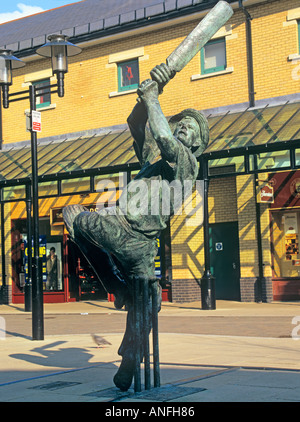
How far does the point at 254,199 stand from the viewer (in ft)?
62.4

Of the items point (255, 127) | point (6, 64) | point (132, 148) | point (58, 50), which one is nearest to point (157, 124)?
point (58, 50)

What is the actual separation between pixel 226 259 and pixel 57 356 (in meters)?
11.7

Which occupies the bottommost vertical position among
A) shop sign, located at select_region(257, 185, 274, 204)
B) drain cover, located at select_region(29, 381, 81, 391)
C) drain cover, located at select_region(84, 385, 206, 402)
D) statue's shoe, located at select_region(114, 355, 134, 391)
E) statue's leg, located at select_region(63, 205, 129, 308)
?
drain cover, located at select_region(29, 381, 81, 391)

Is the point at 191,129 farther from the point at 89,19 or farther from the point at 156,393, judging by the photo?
the point at 89,19

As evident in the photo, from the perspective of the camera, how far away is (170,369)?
754 cm

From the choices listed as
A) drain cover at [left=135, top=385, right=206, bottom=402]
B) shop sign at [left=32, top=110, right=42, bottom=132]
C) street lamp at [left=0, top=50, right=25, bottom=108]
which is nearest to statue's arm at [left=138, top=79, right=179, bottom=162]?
drain cover at [left=135, top=385, right=206, bottom=402]

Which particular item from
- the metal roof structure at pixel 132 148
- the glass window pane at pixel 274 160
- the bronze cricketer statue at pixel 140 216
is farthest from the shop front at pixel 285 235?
the bronze cricketer statue at pixel 140 216

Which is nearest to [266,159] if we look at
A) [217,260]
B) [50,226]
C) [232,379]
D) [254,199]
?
[254,199]

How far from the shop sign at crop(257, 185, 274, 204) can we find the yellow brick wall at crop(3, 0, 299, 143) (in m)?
2.78

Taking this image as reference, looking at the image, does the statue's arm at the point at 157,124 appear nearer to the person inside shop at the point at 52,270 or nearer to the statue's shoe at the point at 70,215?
the statue's shoe at the point at 70,215

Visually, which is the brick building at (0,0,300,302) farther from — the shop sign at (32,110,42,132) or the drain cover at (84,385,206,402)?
the drain cover at (84,385,206,402)

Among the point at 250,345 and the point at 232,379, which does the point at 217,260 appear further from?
the point at 232,379

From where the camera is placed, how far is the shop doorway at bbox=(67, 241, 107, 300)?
2284cm

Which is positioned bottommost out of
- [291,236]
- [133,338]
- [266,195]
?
[133,338]
